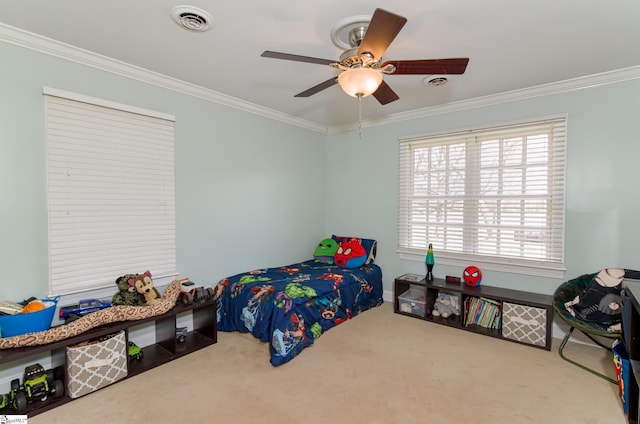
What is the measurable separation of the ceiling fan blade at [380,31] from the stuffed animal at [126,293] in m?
2.42

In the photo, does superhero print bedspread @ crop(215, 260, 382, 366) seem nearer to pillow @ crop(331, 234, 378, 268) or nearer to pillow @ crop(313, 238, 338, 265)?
pillow @ crop(331, 234, 378, 268)

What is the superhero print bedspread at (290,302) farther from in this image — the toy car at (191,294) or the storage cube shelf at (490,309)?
the storage cube shelf at (490,309)

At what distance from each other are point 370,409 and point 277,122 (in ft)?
10.5

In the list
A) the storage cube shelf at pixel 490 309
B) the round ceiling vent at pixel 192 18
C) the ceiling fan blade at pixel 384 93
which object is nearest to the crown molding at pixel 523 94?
the ceiling fan blade at pixel 384 93

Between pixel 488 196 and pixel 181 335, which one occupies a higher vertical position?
pixel 488 196

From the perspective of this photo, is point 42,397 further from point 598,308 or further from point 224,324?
point 598,308

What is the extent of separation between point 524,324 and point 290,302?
216 centimetres

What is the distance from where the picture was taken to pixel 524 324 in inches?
112

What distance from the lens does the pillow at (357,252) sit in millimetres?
3879

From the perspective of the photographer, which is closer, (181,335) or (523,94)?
(181,335)

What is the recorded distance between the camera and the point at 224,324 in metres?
3.10

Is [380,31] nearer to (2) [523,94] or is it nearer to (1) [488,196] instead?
(2) [523,94]

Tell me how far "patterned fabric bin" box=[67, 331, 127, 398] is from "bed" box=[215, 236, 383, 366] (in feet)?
3.17

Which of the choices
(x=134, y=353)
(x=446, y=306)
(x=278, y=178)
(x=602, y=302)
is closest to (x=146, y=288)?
(x=134, y=353)
